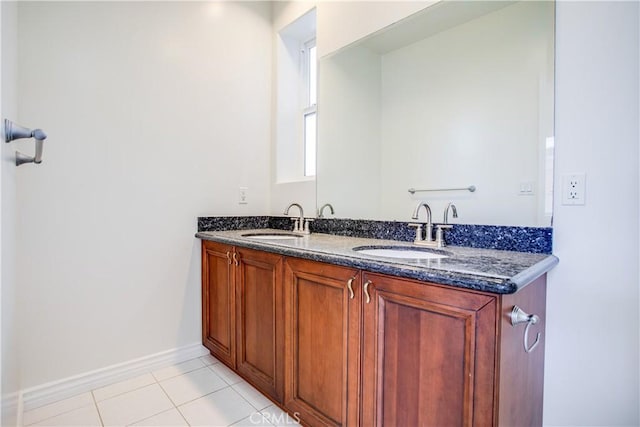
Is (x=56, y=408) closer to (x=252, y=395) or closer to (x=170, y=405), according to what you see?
(x=170, y=405)

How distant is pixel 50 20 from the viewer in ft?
5.28

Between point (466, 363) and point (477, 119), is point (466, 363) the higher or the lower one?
the lower one

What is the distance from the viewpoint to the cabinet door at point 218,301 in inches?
72.9

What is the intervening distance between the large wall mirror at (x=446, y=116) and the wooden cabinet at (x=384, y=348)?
1.53 ft

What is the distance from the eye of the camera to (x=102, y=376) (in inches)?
Result: 70.3

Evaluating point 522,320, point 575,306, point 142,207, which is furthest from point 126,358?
point 575,306

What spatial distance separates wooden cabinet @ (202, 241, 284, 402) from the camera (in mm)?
1515

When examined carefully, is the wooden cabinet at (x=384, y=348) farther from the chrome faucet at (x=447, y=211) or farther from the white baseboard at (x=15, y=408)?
the white baseboard at (x=15, y=408)

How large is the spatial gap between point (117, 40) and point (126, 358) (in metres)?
1.80

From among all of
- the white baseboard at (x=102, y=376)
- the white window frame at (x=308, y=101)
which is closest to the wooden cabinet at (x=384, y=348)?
the white baseboard at (x=102, y=376)

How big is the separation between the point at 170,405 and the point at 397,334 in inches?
50.2

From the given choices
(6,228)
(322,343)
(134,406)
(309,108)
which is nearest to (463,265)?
(322,343)

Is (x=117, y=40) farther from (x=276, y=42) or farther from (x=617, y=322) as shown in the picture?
(x=617, y=322)

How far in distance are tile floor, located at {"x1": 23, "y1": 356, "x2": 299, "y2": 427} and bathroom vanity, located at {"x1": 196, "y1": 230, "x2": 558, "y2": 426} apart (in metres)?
0.11
